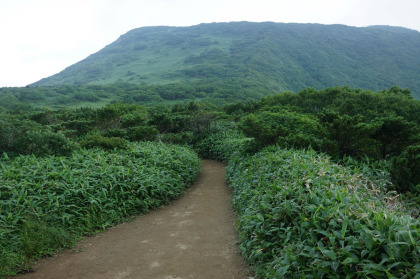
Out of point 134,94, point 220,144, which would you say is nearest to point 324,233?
point 220,144

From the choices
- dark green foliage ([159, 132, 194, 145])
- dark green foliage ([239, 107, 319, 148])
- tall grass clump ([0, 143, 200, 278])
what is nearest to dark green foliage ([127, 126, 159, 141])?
dark green foliage ([159, 132, 194, 145])

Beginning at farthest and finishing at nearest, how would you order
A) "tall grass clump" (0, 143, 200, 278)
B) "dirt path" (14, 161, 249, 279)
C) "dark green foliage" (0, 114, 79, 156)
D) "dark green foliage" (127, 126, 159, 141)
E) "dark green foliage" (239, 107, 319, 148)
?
"dark green foliage" (127, 126, 159, 141) → "dark green foliage" (239, 107, 319, 148) → "dark green foliage" (0, 114, 79, 156) → "tall grass clump" (0, 143, 200, 278) → "dirt path" (14, 161, 249, 279)

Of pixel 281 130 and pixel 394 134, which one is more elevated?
pixel 281 130

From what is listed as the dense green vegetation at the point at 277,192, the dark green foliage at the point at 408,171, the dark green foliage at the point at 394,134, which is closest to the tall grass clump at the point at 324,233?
the dense green vegetation at the point at 277,192

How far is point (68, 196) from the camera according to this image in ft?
17.1

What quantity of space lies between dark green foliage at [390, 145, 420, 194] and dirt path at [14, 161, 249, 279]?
139 inches

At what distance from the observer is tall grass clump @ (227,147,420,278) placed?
7.72ft

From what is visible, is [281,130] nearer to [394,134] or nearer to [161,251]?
[394,134]

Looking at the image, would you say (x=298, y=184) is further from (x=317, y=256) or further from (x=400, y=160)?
(x=400, y=160)

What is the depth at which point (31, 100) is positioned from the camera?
152 feet

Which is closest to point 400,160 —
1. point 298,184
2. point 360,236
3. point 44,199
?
point 298,184

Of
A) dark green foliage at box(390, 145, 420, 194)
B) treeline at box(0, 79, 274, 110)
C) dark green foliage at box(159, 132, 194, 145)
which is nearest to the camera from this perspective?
dark green foliage at box(390, 145, 420, 194)

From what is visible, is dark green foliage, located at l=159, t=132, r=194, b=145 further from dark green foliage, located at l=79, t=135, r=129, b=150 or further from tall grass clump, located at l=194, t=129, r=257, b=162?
dark green foliage, located at l=79, t=135, r=129, b=150

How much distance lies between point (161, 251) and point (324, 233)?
262 cm
